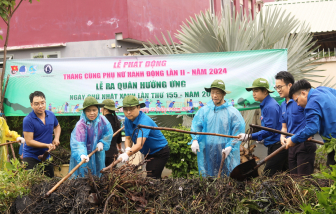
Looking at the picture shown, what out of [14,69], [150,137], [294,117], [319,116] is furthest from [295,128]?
[14,69]

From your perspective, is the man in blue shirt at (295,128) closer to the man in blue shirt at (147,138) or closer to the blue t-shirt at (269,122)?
the blue t-shirt at (269,122)

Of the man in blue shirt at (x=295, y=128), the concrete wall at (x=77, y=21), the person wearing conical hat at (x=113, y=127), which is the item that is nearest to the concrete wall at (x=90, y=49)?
the concrete wall at (x=77, y=21)

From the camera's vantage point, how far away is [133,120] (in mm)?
4230

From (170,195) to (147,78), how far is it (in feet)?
12.4

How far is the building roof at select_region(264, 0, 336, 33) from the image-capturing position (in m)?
9.45

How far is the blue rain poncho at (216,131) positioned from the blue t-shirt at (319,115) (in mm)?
1143

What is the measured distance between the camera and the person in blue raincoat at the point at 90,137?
390 cm

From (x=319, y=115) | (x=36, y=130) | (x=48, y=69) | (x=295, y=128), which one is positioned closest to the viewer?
(x=319, y=115)

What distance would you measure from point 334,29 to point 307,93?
22.8ft

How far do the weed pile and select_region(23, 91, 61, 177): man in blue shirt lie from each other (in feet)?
5.77

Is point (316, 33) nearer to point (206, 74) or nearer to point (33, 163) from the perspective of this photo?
point (206, 74)

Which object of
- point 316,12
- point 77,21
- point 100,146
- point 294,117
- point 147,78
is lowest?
point 100,146

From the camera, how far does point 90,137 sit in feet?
13.5

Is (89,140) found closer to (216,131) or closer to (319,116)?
(216,131)
